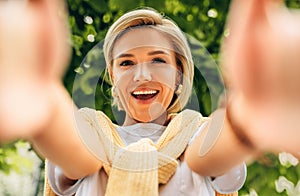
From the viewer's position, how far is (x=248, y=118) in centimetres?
25

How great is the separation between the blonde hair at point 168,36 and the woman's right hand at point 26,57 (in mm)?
256

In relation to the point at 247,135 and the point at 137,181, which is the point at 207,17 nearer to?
the point at 137,181

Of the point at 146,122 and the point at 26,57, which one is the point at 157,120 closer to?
the point at 146,122

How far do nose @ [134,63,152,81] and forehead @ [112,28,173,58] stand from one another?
0.02 meters

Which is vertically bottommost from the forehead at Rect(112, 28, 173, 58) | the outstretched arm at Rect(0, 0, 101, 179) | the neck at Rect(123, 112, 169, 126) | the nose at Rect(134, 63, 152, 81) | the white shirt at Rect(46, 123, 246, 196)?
the white shirt at Rect(46, 123, 246, 196)

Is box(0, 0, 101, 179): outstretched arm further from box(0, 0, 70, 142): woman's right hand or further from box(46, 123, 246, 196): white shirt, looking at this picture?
box(46, 123, 246, 196): white shirt

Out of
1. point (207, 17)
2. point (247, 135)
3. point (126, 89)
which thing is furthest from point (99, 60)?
point (207, 17)

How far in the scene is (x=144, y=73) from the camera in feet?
1.58

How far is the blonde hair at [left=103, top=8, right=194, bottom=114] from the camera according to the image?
483 millimetres

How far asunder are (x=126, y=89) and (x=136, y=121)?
33 millimetres

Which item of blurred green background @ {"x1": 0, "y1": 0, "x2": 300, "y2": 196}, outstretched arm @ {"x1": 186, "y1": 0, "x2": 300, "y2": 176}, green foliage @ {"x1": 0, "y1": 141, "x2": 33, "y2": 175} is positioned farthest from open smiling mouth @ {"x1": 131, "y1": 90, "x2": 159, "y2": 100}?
green foliage @ {"x1": 0, "y1": 141, "x2": 33, "y2": 175}

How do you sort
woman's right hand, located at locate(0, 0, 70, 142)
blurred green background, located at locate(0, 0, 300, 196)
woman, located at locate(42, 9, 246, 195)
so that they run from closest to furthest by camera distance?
woman's right hand, located at locate(0, 0, 70, 142) → woman, located at locate(42, 9, 246, 195) → blurred green background, located at locate(0, 0, 300, 196)

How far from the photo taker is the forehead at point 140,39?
479 mm

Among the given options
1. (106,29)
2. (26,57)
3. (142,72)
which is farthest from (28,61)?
(106,29)
